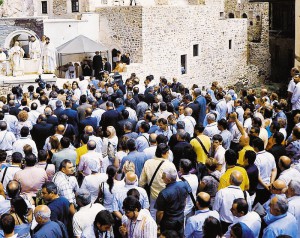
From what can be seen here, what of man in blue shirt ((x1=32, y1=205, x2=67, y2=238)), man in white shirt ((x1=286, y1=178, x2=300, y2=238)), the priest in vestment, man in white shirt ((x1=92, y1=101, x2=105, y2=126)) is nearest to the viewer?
man in blue shirt ((x1=32, y1=205, x2=67, y2=238))

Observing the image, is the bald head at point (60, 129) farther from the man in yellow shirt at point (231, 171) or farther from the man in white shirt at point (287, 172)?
the man in white shirt at point (287, 172)

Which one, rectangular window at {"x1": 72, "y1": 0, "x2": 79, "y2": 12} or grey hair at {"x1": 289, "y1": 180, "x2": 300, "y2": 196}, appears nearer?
grey hair at {"x1": 289, "y1": 180, "x2": 300, "y2": 196}

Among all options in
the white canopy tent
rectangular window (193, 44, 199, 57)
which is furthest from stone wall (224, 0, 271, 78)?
the white canopy tent

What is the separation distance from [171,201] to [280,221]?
1.74 metres

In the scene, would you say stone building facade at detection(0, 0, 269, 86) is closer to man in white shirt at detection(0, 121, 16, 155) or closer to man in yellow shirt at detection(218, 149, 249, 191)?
man in white shirt at detection(0, 121, 16, 155)

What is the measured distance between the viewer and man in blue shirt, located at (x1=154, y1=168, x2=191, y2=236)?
847 cm

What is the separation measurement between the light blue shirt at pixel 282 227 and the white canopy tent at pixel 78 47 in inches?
813

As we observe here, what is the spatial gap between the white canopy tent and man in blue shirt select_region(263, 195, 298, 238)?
2061cm

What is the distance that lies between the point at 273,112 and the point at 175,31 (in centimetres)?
1853

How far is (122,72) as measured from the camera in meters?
27.3

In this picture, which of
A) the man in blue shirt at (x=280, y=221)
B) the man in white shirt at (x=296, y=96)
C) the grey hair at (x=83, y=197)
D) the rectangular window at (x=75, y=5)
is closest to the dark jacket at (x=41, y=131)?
the grey hair at (x=83, y=197)

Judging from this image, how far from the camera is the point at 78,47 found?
27328 millimetres

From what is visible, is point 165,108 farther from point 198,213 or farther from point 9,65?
point 9,65

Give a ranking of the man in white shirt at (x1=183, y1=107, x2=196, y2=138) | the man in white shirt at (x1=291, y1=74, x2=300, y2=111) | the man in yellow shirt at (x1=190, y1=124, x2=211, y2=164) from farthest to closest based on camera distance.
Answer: the man in white shirt at (x1=291, y1=74, x2=300, y2=111)
the man in white shirt at (x1=183, y1=107, x2=196, y2=138)
the man in yellow shirt at (x1=190, y1=124, x2=211, y2=164)
